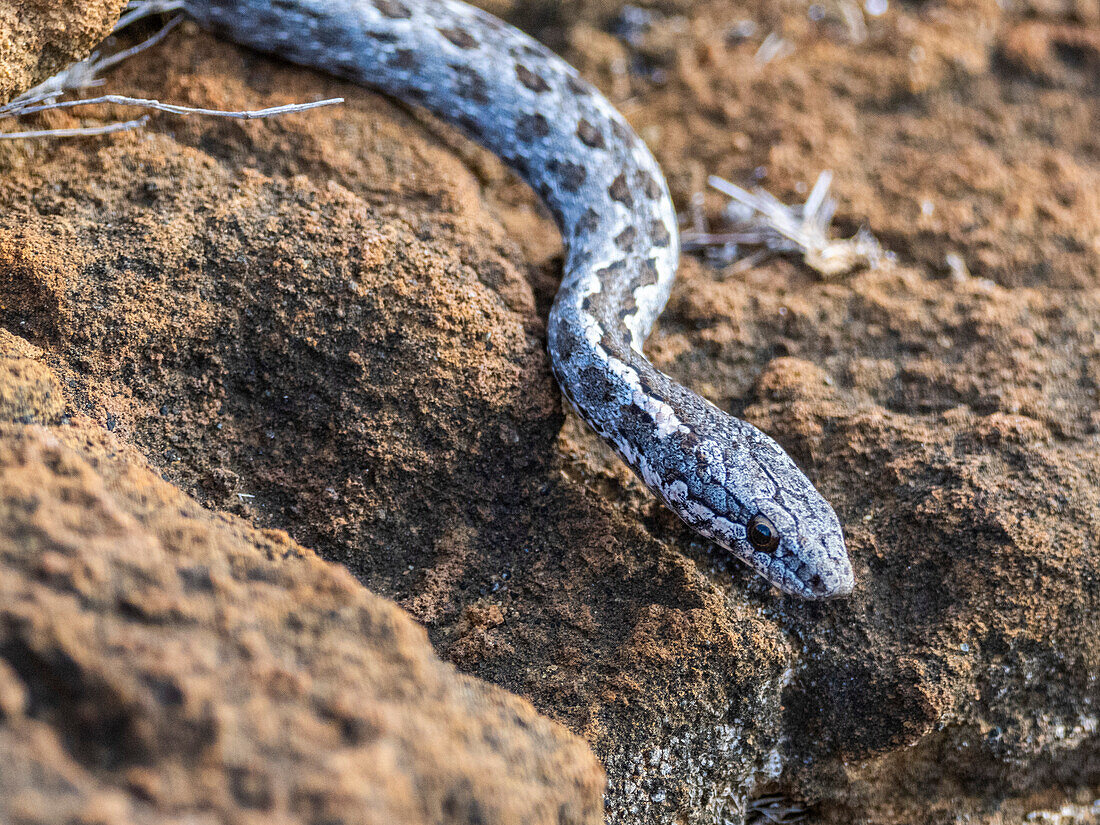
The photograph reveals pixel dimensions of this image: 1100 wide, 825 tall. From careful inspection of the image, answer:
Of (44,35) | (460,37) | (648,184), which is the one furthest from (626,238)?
(44,35)

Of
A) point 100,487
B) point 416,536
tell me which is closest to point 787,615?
point 416,536

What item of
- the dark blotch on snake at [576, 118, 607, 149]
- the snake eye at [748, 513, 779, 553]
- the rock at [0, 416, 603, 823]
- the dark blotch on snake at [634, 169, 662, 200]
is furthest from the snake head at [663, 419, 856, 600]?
the dark blotch on snake at [576, 118, 607, 149]

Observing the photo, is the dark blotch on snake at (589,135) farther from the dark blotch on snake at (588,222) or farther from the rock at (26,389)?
the rock at (26,389)

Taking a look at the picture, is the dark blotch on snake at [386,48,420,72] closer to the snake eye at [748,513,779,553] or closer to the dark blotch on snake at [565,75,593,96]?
the dark blotch on snake at [565,75,593,96]

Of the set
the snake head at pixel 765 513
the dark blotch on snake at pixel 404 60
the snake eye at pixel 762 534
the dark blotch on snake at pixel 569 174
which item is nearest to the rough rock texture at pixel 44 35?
the dark blotch on snake at pixel 404 60

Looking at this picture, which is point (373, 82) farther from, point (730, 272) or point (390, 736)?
Result: point (390, 736)

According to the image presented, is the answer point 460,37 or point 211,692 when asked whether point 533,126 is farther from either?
point 211,692
